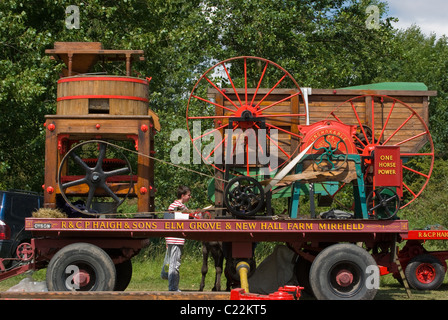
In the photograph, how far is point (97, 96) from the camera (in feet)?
35.9

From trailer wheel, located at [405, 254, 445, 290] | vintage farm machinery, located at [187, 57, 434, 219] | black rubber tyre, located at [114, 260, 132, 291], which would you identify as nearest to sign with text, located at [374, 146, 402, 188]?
vintage farm machinery, located at [187, 57, 434, 219]

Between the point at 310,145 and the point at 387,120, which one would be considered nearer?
the point at 310,145

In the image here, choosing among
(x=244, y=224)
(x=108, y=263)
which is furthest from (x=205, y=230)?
(x=108, y=263)

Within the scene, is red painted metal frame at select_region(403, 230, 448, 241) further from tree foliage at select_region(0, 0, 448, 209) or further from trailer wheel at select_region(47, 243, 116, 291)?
tree foliage at select_region(0, 0, 448, 209)

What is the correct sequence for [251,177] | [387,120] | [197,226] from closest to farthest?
[197,226], [251,177], [387,120]

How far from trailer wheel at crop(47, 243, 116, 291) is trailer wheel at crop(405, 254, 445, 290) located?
18.5 ft

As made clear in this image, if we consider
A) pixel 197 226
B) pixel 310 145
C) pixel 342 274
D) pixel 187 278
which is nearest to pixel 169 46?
pixel 187 278

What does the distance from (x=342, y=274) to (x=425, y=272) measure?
3.24 m

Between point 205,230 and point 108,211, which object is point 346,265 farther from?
point 108,211

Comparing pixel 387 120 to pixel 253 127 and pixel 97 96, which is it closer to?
pixel 253 127

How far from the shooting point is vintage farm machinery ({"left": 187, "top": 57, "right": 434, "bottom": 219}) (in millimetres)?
10570

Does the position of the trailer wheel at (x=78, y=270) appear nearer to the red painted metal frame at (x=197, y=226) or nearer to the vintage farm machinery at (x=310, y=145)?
the red painted metal frame at (x=197, y=226)

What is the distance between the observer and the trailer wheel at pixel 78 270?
33.7ft

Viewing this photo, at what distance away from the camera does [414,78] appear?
3928 cm
